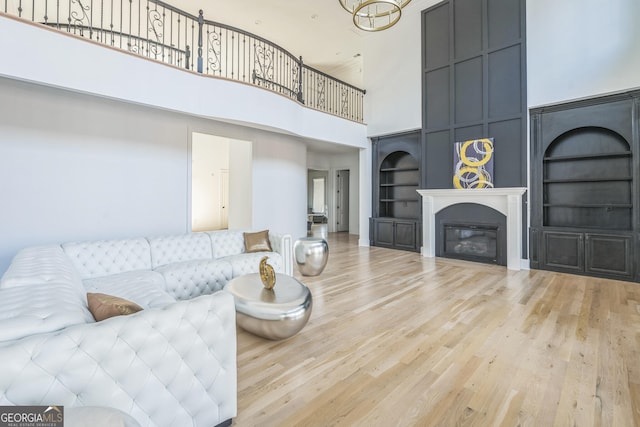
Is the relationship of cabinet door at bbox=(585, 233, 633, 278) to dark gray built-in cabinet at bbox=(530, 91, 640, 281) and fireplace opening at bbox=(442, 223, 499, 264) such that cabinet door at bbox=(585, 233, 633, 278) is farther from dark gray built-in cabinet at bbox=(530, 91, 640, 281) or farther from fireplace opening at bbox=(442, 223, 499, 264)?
fireplace opening at bbox=(442, 223, 499, 264)

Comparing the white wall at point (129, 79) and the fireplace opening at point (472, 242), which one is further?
the fireplace opening at point (472, 242)

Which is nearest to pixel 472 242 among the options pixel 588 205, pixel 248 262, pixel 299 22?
pixel 588 205

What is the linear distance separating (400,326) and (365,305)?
0.65 meters

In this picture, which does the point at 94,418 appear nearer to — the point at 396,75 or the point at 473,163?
the point at 473,163

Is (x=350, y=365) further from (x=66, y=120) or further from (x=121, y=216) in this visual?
(x=66, y=120)

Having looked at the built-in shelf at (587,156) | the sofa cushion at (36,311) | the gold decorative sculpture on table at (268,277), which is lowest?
the gold decorative sculpture on table at (268,277)

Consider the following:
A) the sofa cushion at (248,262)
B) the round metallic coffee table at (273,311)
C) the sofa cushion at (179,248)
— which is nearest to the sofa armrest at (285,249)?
the sofa cushion at (248,262)

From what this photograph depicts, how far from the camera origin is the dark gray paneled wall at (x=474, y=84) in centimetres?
579

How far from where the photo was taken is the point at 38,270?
2.32 metres

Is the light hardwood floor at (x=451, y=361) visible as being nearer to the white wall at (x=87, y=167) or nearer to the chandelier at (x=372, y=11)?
the white wall at (x=87, y=167)

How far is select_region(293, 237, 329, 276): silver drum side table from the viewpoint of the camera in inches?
194

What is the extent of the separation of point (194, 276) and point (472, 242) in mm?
5542

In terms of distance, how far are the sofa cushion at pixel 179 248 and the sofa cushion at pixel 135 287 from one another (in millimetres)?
492

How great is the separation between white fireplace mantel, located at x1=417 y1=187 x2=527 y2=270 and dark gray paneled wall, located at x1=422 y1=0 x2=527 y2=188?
0.85 ft
